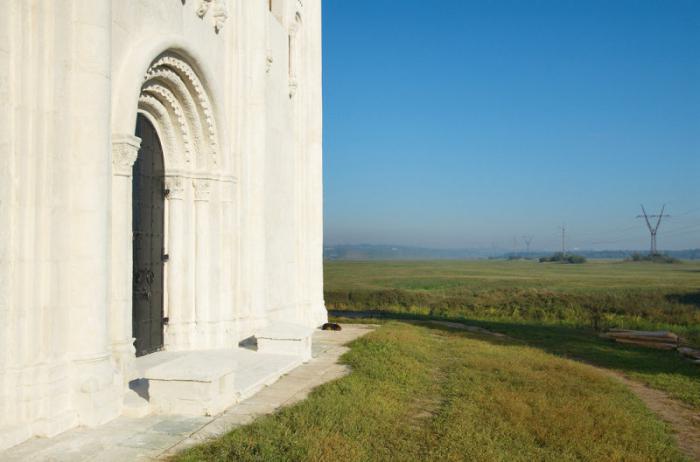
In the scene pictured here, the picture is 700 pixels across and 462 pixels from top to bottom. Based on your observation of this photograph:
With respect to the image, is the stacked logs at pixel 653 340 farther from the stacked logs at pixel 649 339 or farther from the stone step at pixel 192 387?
the stone step at pixel 192 387

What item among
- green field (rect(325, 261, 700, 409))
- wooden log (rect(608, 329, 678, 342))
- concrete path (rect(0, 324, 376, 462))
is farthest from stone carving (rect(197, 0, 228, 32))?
wooden log (rect(608, 329, 678, 342))

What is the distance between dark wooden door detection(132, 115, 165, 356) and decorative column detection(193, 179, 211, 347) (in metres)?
0.69

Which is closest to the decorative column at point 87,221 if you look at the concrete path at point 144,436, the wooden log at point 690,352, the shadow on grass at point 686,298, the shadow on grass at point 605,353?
the concrete path at point 144,436

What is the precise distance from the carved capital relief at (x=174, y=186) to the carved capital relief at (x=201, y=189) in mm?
305

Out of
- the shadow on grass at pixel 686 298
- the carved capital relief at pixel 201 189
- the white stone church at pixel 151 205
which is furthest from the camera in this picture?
the shadow on grass at pixel 686 298

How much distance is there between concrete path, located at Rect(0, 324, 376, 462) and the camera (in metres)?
6.27

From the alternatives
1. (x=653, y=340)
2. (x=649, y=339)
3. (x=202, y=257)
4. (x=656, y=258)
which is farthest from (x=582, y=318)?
(x=656, y=258)

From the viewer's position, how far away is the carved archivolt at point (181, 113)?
11352mm

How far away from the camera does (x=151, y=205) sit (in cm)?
1219

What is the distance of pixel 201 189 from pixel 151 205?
1.06m

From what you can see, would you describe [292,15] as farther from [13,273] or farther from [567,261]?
[567,261]

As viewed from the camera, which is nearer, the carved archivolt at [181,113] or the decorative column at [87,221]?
the decorative column at [87,221]

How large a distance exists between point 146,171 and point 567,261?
461ft

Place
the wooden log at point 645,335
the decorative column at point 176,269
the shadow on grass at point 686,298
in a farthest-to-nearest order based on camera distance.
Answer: the shadow on grass at point 686,298, the wooden log at point 645,335, the decorative column at point 176,269
